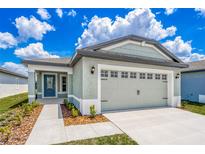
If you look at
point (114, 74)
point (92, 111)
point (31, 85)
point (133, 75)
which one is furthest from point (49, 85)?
point (133, 75)

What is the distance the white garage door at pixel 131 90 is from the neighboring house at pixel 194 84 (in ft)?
16.2

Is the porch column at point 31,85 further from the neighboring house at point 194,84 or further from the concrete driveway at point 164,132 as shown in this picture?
the neighboring house at point 194,84

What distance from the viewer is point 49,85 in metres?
11.9

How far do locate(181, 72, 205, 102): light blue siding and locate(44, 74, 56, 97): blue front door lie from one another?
1308 cm

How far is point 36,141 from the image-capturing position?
355cm

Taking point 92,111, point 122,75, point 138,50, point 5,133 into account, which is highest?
point 138,50

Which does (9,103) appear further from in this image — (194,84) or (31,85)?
(194,84)

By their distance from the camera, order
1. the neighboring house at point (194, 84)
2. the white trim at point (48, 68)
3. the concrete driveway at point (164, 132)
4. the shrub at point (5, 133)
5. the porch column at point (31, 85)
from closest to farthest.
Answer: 1. the concrete driveway at point (164, 132)
2. the shrub at point (5, 133)
3. the porch column at point (31, 85)
4. the white trim at point (48, 68)
5. the neighboring house at point (194, 84)

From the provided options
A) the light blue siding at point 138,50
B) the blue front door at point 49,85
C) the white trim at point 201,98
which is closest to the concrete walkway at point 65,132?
the light blue siding at point 138,50

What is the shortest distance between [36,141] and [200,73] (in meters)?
13.5

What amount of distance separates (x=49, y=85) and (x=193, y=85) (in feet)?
44.9

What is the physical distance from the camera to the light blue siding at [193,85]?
11359 mm
